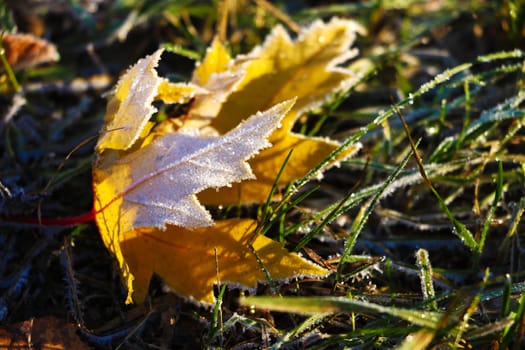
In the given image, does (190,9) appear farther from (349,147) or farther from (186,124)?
(349,147)

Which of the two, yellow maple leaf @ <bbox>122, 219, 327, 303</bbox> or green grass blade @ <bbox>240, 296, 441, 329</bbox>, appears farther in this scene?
yellow maple leaf @ <bbox>122, 219, 327, 303</bbox>

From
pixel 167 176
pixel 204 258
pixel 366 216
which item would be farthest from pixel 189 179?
pixel 366 216

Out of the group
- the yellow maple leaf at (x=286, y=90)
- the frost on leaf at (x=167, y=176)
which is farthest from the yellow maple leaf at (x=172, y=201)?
the yellow maple leaf at (x=286, y=90)

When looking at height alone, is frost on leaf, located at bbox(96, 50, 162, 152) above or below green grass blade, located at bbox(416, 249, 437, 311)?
above

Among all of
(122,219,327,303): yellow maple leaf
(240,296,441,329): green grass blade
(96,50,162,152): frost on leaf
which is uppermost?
(96,50,162,152): frost on leaf

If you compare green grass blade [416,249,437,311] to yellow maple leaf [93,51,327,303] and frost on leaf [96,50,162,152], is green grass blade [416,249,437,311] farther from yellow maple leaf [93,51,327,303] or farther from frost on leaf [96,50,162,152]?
frost on leaf [96,50,162,152]

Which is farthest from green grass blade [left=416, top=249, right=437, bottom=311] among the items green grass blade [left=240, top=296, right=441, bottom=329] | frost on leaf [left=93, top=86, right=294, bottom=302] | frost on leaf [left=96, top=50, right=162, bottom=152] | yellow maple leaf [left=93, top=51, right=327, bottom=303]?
frost on leaf [left=96, top=50, right=162, bottom=152]
